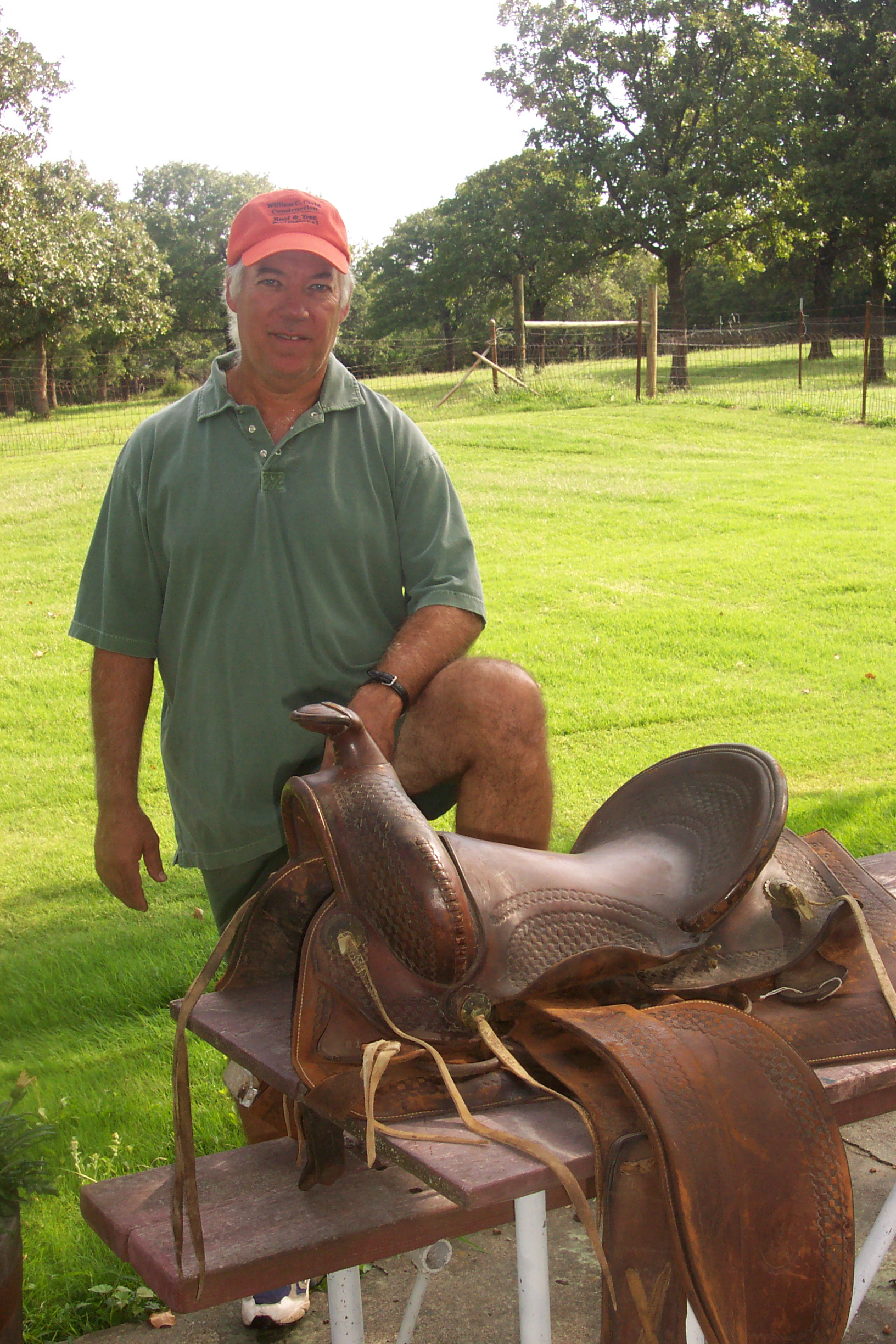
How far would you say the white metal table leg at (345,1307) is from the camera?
1.45m

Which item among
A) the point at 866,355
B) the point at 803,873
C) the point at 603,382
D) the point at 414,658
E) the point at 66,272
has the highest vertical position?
the point at 66,272

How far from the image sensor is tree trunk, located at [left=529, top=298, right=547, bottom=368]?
19.3 m

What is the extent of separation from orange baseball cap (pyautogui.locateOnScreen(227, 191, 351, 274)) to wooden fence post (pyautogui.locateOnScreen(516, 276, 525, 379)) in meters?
15.0

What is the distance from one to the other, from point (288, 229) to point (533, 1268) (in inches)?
72.7

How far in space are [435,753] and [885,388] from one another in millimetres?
18736

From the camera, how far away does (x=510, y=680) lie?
1.96 m

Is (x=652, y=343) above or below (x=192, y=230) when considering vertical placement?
below

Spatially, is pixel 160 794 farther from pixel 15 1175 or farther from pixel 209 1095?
pixel 15 1175

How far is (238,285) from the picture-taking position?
7.50ft

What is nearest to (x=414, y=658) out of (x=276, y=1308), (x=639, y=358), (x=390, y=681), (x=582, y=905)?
(x=390, y=681)

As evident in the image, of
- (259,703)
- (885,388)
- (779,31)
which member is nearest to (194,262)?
Result: (779,31)

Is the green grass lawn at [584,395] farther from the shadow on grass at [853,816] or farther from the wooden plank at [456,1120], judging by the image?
the wooden plank at [456,1120]

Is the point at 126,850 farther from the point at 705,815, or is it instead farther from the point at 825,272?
the point at 825,272

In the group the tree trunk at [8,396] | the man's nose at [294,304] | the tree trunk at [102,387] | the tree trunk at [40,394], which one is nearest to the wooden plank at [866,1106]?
the man's nose at [294,304]
